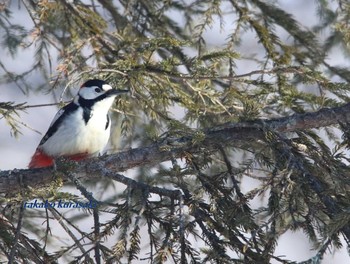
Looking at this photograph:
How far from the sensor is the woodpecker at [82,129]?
423 cm

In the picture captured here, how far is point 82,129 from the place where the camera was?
4.25 m

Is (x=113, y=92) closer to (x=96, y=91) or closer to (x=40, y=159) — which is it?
(x=96, y=91)

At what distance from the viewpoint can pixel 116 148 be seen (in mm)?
5746

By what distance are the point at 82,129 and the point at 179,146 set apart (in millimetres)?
1104

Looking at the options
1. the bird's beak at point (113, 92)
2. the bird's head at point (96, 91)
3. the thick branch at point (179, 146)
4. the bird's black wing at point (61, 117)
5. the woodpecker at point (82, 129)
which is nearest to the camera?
the thick branch at point (179, 146)

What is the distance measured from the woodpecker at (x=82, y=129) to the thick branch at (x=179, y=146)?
0.69 meters

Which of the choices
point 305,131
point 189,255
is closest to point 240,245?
point 189,255

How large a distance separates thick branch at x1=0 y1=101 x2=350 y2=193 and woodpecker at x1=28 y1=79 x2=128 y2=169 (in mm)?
686

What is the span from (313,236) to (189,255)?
0.52 meters

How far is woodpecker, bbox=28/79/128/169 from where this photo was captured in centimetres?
423

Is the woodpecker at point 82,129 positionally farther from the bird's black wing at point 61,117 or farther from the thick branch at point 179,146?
the thick branch at point 179,146

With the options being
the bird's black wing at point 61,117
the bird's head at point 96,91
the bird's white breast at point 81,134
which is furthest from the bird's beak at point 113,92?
the bird's black wing at point 61,117

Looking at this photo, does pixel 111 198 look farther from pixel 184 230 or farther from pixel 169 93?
pixel 184 230

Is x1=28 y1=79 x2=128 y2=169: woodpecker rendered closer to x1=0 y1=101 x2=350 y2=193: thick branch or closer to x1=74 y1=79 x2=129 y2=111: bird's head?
x1=74 y1=79 x2=129 y2=111: bird's head
